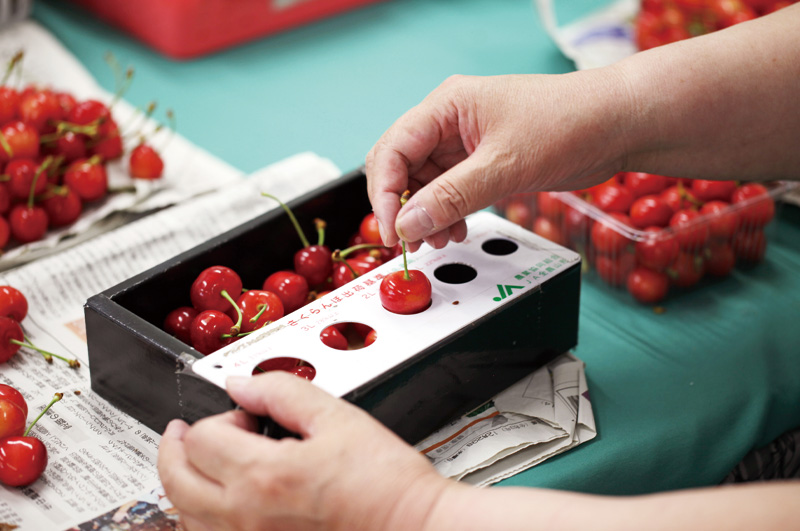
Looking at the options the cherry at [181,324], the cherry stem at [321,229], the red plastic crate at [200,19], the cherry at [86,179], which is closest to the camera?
the cherry at [181,324]

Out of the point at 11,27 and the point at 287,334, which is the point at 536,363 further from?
the point at 11,27

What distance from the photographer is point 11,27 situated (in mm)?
1595

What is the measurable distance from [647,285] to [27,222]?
772mm

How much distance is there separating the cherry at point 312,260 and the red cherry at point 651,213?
382 mm

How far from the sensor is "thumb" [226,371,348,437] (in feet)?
1.84

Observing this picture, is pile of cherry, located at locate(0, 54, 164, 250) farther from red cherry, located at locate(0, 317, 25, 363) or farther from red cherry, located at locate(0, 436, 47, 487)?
red cherry, located at locate(0, 436, 47, 487)

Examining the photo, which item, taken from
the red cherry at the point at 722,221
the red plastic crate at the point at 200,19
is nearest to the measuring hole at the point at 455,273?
the red cherry at the point at 722,221

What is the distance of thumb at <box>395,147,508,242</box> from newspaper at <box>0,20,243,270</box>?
1.72 feet

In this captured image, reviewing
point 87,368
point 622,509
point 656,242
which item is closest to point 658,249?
point 656,242

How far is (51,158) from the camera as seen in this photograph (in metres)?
1.07

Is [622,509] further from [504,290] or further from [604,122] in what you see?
[604,122]

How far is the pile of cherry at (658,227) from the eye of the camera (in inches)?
37.3

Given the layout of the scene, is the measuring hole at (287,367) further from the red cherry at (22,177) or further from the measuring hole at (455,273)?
the red cherry at (22,177)

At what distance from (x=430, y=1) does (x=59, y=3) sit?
2.71 feet
